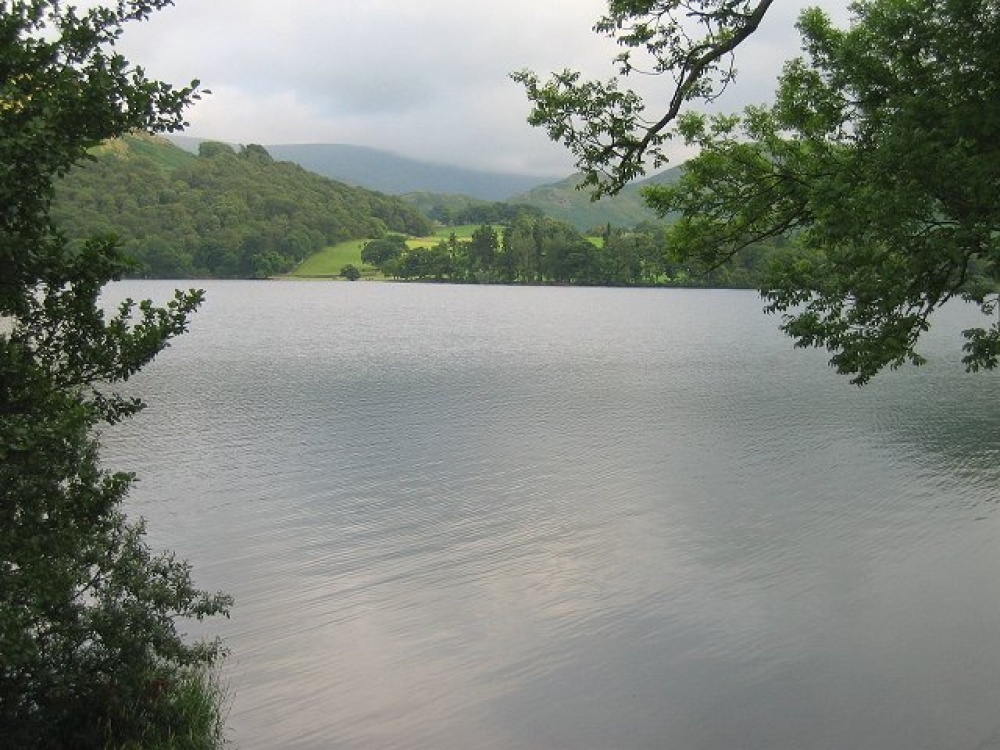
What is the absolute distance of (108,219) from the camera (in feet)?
503

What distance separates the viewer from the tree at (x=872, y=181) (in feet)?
30.6

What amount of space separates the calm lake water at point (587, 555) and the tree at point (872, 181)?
4.59m

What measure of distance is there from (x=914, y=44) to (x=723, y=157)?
5260 millimetres

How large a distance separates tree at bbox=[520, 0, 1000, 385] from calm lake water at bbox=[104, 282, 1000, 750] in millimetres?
4592

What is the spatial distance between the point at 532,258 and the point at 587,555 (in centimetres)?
15788

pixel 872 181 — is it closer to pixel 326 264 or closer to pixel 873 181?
pixel 873 181

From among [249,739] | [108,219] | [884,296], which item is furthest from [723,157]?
[108,219]

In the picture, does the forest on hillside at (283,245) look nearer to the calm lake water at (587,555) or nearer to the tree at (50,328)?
the calm lake water at (587,555)

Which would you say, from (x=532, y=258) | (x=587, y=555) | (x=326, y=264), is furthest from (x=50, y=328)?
(x=326, y=264)

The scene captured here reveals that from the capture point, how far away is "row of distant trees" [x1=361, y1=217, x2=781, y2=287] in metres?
165

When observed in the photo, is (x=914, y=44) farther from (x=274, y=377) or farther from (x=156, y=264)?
(x=156, y=264)

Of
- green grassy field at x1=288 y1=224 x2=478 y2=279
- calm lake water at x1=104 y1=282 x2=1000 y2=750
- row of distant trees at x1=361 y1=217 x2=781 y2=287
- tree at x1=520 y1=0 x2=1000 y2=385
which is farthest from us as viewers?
green grassy field at x1=288 y1=224 x2=478 y2=279

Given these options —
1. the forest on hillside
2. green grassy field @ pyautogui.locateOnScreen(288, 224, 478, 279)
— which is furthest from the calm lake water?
green grassy field @ pyautogui.locateOnScreen(288, 224, 478, 279)

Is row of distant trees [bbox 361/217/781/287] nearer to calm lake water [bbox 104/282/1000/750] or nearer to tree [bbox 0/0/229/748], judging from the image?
calm lake water [bbox 104/282/1000/750]
